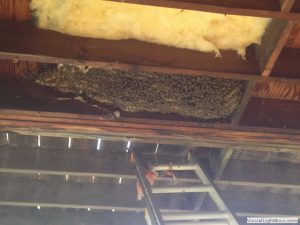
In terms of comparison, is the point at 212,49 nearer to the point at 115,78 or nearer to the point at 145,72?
the point at 145,72

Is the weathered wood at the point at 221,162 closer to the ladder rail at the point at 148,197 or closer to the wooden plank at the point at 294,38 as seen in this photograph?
the ladder rail at the point at 148,197

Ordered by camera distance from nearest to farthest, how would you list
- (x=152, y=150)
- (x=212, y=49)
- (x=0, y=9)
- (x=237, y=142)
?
(x=0, y=9)
(x=212, y=49)
(x=237, y=142)
(x=152, y=150)

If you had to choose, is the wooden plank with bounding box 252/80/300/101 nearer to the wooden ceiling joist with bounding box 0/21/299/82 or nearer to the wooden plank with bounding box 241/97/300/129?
the wooden plank with bounding box 241/97/300/129

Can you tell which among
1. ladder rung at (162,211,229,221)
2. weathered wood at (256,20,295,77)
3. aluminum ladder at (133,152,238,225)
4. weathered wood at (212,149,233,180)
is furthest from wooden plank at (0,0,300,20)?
weathered wood at (212,149,233,180)

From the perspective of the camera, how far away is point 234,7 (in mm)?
1902

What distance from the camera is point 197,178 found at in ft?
11.7

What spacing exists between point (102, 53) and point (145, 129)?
0.62 meters

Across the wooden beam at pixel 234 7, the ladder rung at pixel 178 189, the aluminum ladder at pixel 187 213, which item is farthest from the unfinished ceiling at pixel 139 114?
the ladder rung at pixel 178 189

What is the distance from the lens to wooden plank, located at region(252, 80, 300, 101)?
281 cm

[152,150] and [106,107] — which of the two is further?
[152,150]

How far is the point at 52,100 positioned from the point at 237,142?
1183 mm

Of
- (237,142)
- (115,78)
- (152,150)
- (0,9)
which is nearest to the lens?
(0,9)

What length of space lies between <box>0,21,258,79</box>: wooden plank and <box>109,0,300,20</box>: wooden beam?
47 centimetres

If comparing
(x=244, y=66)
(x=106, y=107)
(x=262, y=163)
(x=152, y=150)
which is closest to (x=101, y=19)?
(x=106, y=107)
